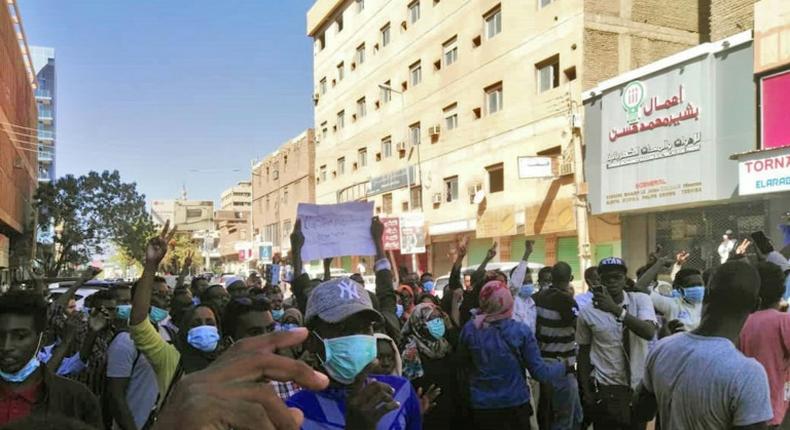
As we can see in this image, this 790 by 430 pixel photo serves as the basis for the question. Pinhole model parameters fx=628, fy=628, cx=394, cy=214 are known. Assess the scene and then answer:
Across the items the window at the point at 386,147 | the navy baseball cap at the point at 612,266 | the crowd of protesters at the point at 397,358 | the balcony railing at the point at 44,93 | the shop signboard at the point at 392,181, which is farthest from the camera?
the balcony railing at the point at 44,93

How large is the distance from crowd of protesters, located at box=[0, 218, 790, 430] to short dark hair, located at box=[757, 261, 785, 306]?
12mm

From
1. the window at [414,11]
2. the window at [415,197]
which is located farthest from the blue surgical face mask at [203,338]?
the window at [414,11]

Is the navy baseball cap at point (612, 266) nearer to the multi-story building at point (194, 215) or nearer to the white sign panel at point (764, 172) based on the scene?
the white sign panel at point (764, 172)

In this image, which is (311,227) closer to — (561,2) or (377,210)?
(561,2)

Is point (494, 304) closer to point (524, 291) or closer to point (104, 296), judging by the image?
point (524, 291)

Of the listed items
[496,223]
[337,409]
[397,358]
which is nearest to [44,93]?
[496,223]

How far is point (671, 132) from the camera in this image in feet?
53.3

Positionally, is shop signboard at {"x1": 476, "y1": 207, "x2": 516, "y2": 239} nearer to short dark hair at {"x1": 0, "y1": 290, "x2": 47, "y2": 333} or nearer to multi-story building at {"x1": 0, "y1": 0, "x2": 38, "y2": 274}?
short dark hair at {"x1": 0, "y1": 290, "x2": 47, "y2": 333}

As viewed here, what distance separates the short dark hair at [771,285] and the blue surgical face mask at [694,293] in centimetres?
124

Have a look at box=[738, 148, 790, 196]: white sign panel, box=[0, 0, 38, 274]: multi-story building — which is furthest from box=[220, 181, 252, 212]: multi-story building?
box=[738, 148, 790, 196]: white sign panel

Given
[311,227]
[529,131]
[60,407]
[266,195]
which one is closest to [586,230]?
[529,131]

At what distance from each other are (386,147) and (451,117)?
6.87 m

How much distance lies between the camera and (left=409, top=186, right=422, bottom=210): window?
29.8m

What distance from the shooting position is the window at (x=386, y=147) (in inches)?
1300
